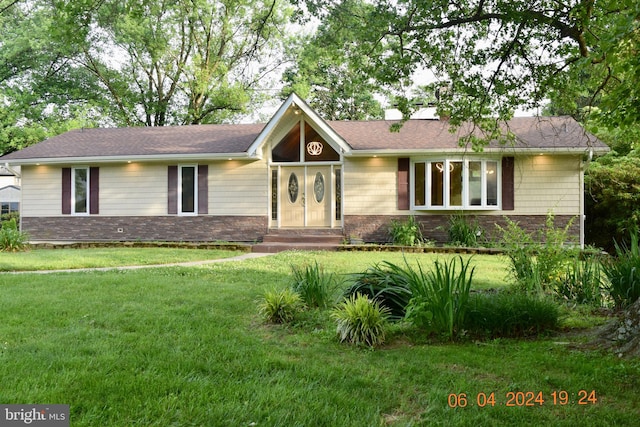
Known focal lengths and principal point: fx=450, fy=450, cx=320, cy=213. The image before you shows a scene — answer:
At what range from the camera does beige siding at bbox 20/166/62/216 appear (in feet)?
52.1

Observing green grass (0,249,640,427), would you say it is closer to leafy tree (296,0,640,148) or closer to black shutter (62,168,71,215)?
leafy tree (296,0,640,148)

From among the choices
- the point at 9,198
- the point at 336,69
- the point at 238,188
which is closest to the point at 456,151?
the point at 238,188

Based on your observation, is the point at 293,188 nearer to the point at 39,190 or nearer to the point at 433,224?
the point at 433,224

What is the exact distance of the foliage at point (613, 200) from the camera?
14219 millimetres

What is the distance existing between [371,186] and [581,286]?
30.1ft

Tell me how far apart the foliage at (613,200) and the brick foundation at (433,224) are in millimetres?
1617

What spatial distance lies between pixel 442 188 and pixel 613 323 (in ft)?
33.2

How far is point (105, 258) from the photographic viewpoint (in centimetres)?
1094

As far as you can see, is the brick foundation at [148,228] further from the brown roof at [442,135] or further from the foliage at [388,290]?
the foliage at [388,290]

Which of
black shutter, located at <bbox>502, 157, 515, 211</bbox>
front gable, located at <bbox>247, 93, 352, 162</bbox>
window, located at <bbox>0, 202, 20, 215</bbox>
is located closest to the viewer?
black shutter, located at <bbox>502, 157, 515, 211</bbox>

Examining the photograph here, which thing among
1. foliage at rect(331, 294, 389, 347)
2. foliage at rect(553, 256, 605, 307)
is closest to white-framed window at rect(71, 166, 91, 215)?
foliage at rect(331, 294, 389, 347)

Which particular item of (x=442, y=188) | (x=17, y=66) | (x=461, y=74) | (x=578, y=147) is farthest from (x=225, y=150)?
(x=17, y=66)

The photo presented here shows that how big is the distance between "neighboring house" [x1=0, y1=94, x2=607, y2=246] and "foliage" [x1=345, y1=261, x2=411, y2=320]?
356 inches

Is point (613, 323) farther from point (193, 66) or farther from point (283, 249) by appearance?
point (193, 66)
